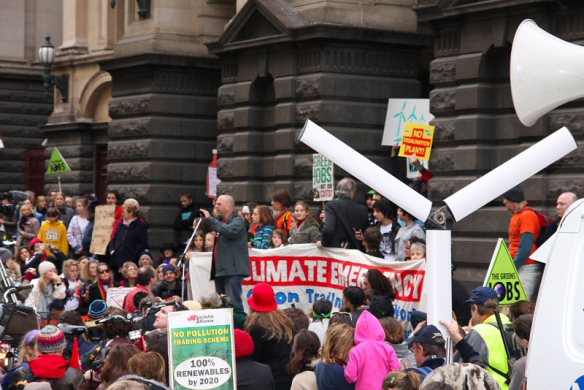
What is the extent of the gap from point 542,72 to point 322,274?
321 inches

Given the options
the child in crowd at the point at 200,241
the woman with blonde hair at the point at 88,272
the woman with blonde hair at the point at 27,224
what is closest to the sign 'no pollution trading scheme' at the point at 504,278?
the child in crowd at the point at 200,241

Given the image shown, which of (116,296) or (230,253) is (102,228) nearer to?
(116,296)

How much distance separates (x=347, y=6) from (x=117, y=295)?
6953 mm

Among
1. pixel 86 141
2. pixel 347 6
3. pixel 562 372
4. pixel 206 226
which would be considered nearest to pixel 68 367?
pixel 562 372

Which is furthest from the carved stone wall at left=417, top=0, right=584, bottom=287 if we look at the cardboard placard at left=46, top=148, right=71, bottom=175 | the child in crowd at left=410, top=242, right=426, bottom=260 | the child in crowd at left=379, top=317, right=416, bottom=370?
the cardboard placard at left=46, top=148, right=71, bottom=175

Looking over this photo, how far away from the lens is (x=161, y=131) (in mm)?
26359

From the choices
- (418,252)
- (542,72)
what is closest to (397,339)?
(542,72)

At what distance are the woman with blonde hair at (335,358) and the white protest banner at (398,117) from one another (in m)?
11.2

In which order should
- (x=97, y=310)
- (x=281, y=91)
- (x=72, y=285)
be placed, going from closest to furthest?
1. (x=97, y=310)
2. (x=72, y=285)
3. (x=281, y=91)

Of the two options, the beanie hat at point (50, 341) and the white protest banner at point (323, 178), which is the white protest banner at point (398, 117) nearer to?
the white protest banner at point (323, 178)

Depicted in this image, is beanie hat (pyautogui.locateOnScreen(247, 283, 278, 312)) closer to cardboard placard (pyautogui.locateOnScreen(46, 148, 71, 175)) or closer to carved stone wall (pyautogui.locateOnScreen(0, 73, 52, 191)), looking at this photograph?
cardboard placard (pyautogui.locateOnScreen(46, 148, 71, 175))

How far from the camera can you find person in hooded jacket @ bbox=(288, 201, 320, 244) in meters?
16.5

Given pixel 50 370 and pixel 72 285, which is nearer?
pixel 50 370

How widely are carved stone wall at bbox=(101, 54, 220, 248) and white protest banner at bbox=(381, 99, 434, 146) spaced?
647cm
